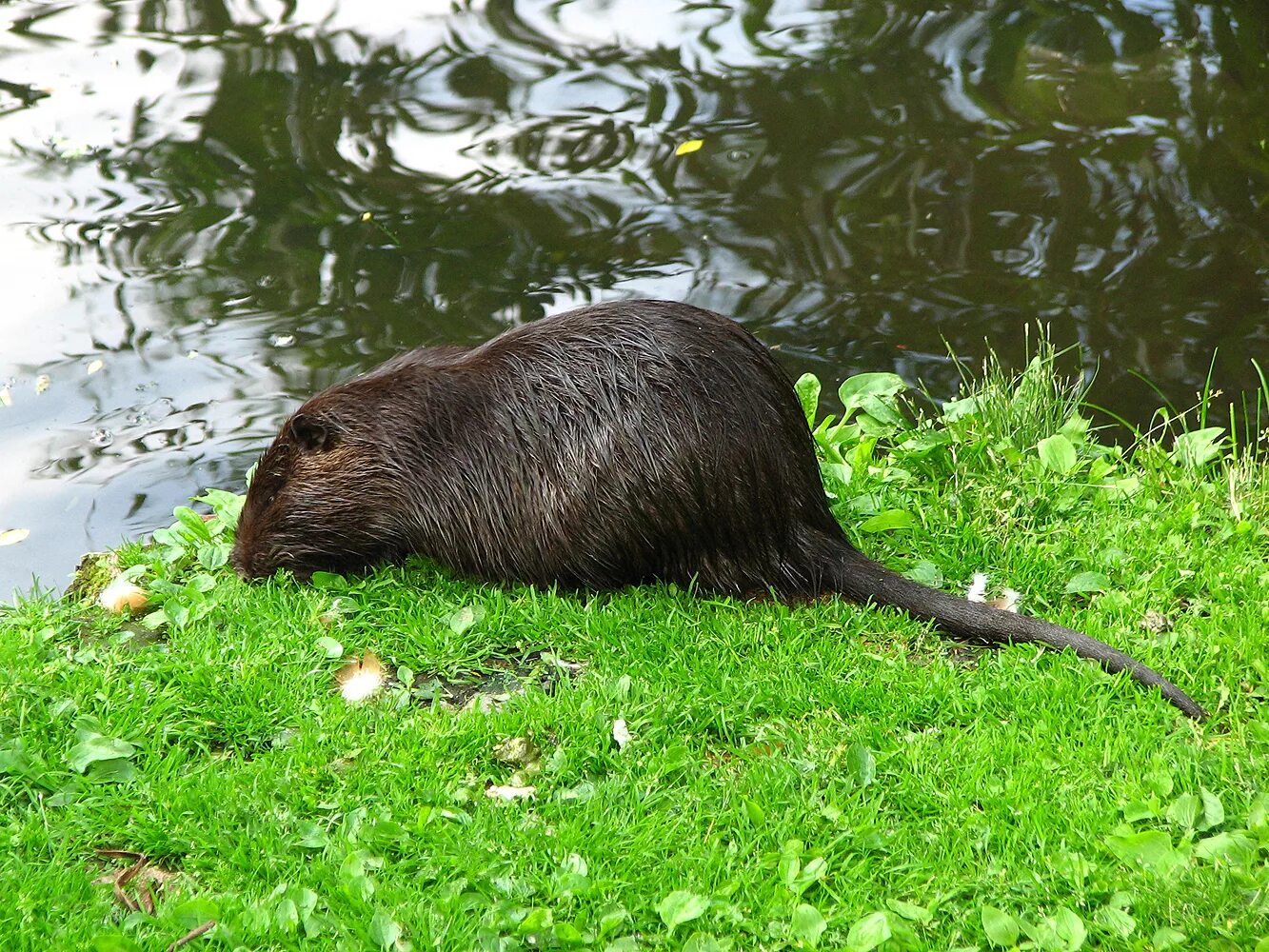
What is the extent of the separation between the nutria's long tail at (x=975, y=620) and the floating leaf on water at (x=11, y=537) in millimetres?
2963

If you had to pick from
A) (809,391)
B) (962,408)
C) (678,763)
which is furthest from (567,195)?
(678,763)

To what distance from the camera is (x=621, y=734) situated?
9.30ft

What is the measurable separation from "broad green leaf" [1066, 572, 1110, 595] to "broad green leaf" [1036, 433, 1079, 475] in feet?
1.72

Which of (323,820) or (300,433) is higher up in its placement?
(300,433)

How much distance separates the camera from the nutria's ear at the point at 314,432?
349 centimetres

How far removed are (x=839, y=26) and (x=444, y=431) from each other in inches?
186

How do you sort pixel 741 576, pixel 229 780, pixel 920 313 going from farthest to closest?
pixel 920 313 < pixel 741 576 < pixel 229 780

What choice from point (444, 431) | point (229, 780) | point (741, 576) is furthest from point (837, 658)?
point (229, 780)

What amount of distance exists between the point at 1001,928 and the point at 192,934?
4.98 feet

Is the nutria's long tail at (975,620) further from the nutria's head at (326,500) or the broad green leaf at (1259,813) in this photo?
the nutria's head at (326,500)

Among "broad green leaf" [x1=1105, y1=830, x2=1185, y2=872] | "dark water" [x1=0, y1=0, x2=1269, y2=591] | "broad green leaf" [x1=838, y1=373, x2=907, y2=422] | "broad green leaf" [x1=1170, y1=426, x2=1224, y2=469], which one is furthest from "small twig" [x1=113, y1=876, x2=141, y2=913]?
"broad green leaf" [x1=1170, y1=426, x2=1224, y2=469]

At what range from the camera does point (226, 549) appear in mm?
3713

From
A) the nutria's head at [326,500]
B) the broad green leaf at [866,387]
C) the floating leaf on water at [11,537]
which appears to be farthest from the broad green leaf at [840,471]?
the floating leaf on water at [11,537]

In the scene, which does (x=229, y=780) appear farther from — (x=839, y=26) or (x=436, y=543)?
(x=839, y=26)
